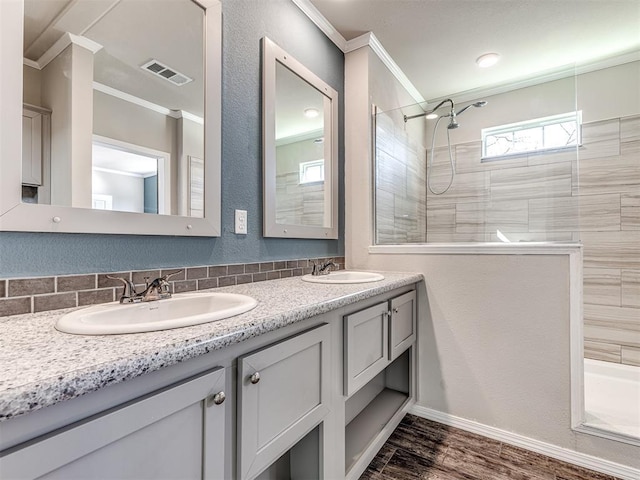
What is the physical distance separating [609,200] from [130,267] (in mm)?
3174

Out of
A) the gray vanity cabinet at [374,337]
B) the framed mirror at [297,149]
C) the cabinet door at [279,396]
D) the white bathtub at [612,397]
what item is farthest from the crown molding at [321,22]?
the white bathtub at [612,397]

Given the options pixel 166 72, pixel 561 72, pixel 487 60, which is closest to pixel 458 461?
pixel 166 72

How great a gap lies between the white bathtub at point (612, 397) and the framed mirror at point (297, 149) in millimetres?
1748

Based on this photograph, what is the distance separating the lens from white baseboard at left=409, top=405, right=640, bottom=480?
150 centimetres

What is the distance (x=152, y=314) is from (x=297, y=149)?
4.09ft

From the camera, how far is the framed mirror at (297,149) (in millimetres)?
1651

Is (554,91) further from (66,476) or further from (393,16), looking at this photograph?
(66,476)

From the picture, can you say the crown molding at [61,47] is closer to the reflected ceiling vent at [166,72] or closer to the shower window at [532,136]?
the reflected ceiling vent at [166,72]

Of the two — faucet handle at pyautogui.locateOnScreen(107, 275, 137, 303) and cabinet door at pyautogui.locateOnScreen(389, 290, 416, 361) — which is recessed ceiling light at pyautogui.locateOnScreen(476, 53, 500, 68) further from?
faucet handle at pyautogui.locateOnScreen(107, 275, 137, 303)

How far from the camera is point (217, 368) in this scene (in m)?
0.73

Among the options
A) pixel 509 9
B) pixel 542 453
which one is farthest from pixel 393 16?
pixel 542 453

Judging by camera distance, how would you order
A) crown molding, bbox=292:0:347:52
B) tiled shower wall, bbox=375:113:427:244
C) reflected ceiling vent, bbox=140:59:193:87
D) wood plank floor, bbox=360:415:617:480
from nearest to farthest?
reflected ceiling vent, bbox=140:59:193:87
wood plank floor, bbox=360:415:617:480
crown molding, bbox=292:0:347:52
tiled shower wall, bbox=375:113:427:244

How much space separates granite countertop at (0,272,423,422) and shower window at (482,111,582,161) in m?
2.05

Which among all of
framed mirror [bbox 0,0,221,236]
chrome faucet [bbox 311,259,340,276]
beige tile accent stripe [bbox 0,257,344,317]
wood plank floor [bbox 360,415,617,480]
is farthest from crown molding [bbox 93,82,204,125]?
A: wood plank floor [bbox 360,415,617,480]
